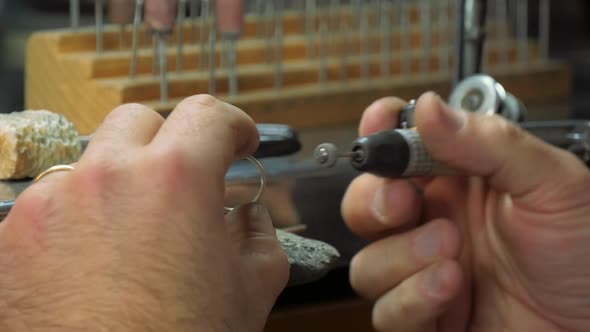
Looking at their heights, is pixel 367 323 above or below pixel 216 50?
below

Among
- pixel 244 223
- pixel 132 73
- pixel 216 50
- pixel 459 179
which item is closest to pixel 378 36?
pixel 216 50

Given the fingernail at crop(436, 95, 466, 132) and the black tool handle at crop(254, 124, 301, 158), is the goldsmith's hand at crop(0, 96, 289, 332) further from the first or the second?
the black tool handle at crop(254, 124, 301, 158)

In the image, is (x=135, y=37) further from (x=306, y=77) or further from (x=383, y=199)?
(x=383, y=199)

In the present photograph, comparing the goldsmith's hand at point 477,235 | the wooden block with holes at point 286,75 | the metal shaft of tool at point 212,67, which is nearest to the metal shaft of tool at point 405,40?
the wooden block with holes at point 286,75

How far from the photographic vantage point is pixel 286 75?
1.19m

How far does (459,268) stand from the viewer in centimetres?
75

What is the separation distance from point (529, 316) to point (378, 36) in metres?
0.69

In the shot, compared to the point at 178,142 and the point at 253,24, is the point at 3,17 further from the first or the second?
the point at 178,142

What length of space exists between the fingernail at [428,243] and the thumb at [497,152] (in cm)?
9

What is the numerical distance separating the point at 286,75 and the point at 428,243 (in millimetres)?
476

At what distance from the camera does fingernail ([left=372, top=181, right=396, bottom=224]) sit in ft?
2.45

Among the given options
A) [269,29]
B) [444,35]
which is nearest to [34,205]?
[269,29]

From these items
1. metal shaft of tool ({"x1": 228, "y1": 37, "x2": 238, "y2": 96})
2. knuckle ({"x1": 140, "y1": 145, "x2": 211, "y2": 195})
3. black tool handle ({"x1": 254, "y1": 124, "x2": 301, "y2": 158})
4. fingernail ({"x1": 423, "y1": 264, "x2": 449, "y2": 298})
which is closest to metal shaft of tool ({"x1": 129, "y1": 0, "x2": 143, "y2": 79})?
metal shaft of tool ({"x1": 228, "y1": 37, "x2": 238, "y2": 96})

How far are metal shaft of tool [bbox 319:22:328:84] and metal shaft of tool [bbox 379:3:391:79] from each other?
0.27ft
